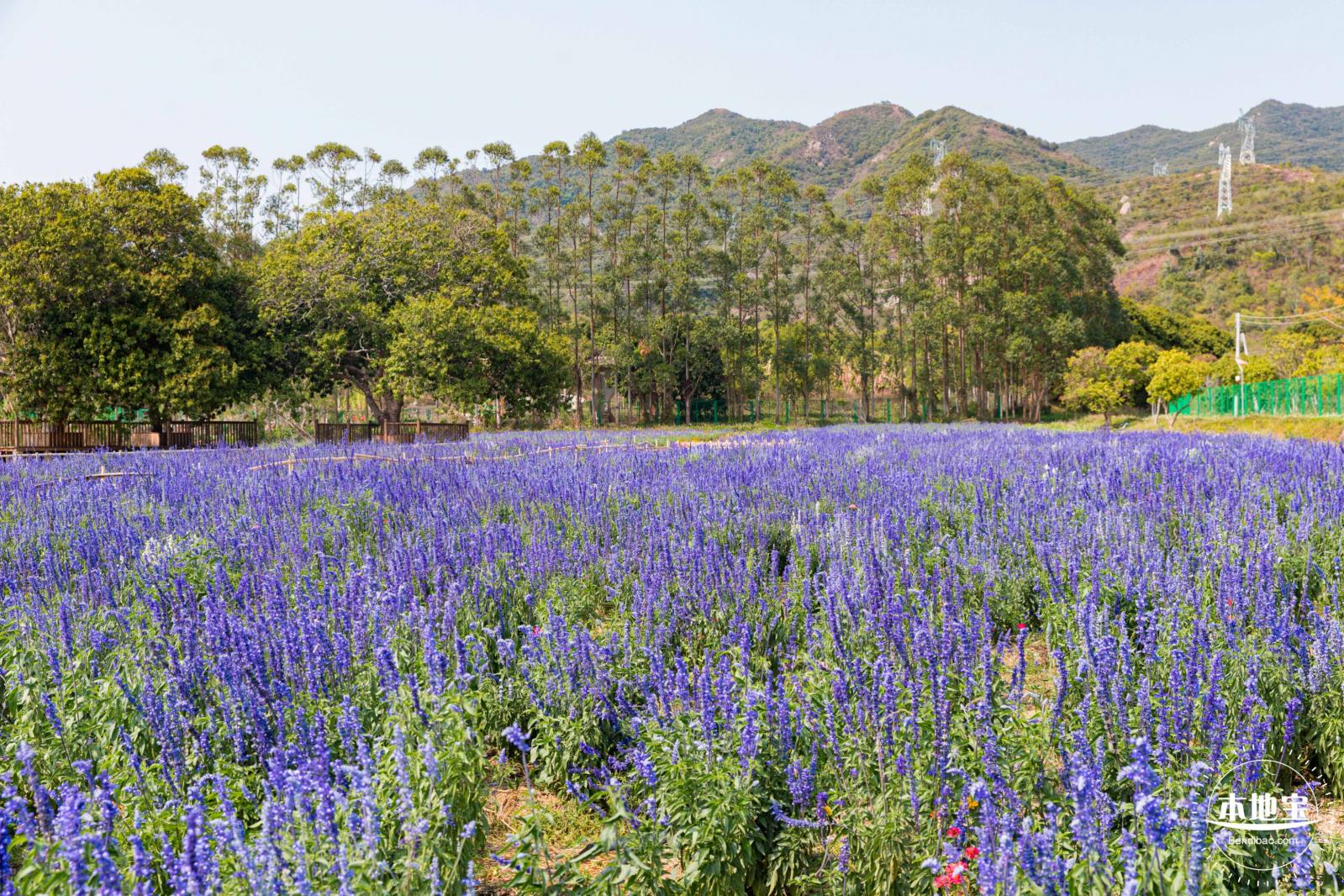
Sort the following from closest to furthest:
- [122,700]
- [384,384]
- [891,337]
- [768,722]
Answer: [768,722]
[122,700]
[384,384]
[891,337]

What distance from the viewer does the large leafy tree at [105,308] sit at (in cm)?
2202

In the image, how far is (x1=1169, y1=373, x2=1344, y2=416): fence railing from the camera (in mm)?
28766

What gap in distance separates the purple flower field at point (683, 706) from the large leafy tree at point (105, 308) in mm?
19466

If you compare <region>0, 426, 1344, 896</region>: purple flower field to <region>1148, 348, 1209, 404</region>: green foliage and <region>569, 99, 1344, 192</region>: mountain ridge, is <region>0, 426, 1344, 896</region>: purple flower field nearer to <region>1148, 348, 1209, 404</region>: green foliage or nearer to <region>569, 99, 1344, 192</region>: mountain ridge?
<region>1148, 348, 1209, 404</region>: green foliage

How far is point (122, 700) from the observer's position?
3152 mm

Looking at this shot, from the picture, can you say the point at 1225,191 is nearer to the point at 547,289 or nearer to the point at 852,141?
the point at 852,141

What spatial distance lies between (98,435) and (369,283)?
10.2 metres

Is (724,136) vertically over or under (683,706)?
over

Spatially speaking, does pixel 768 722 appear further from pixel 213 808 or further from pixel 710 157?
pixel 710 157

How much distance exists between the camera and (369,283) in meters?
30.2

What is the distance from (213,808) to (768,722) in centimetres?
175

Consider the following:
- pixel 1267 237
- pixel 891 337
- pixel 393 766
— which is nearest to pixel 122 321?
pixel 393 766

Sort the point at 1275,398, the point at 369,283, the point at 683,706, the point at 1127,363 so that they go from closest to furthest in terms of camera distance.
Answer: the point at 683,706 → the point at 369,283 → the point at 1275,398 → the point at 1127,363

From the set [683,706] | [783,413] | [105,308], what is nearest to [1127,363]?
[783,413]
